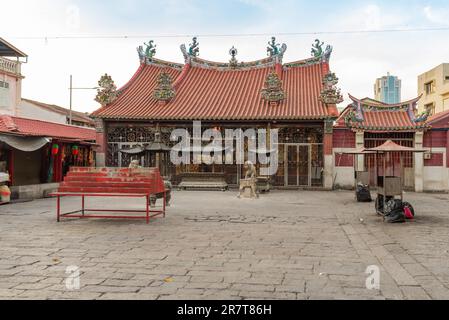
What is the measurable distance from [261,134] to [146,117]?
5534mm

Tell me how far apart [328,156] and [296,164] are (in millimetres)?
1548

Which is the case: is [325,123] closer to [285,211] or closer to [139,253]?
[285,211]

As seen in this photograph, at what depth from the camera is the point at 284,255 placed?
603 centimetres

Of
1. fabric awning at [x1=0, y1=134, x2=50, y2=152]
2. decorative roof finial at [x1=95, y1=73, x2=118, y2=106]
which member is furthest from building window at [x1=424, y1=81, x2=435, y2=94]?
fabric awning at [x1=0, y1=134, x2=50, y2=152]

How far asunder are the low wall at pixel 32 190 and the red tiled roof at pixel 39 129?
75.1 inches

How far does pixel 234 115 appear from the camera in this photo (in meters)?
20.8

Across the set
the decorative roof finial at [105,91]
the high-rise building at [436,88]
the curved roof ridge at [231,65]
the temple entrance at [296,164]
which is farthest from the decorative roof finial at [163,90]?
the high-rise building at [436,88]

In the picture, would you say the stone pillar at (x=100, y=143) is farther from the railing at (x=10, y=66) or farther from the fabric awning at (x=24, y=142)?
the railing at (x=10, y=66)

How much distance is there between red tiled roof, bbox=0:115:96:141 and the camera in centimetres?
1499

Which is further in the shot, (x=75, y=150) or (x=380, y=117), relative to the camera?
(x=380, y=117)

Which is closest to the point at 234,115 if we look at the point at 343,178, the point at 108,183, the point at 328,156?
the point at 328,156

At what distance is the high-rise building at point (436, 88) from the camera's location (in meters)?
39.0

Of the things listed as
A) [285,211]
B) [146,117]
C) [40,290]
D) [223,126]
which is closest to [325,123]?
[223,126]

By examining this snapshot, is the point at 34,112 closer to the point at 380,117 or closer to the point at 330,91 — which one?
the point at 330,91
